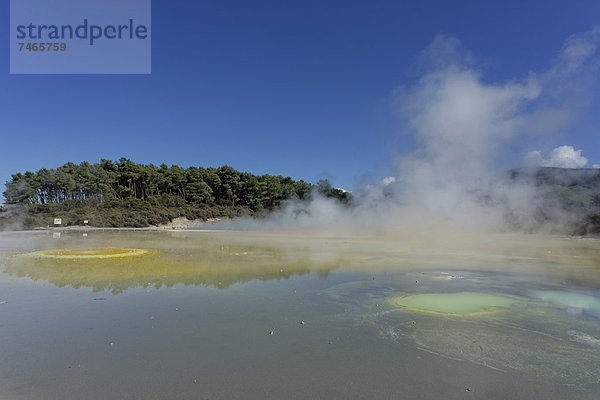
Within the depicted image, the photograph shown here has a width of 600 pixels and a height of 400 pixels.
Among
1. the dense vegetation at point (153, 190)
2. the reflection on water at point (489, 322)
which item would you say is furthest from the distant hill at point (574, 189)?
the reflection on water at point (489, 322)

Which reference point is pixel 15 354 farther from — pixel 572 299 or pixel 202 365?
pixel 572 299

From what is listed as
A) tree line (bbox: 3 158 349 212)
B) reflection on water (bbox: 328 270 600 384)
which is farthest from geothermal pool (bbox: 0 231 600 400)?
tree line (bbox: 3 158 349 212)

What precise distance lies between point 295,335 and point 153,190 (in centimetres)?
7115

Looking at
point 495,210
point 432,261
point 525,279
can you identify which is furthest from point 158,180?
point 525,279

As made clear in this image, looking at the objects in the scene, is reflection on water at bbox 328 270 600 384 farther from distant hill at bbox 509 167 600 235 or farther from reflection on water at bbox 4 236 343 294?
distant hill at bbox 509 167 600 235

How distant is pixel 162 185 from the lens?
2867 inches

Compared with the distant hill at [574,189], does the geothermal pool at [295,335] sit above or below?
below

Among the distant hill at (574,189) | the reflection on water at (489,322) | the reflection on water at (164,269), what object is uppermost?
the distant hill at (574,189)

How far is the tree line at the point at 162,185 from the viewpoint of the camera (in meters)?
66.8

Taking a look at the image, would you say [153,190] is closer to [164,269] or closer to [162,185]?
[162,185]

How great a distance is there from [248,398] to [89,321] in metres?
4.62

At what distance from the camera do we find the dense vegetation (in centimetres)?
5962

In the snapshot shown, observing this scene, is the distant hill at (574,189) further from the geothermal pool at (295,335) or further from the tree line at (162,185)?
the geothermal pool at (295,335)

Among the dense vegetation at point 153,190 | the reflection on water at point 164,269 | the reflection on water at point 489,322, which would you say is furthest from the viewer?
the dense vegetation at point 153,190
